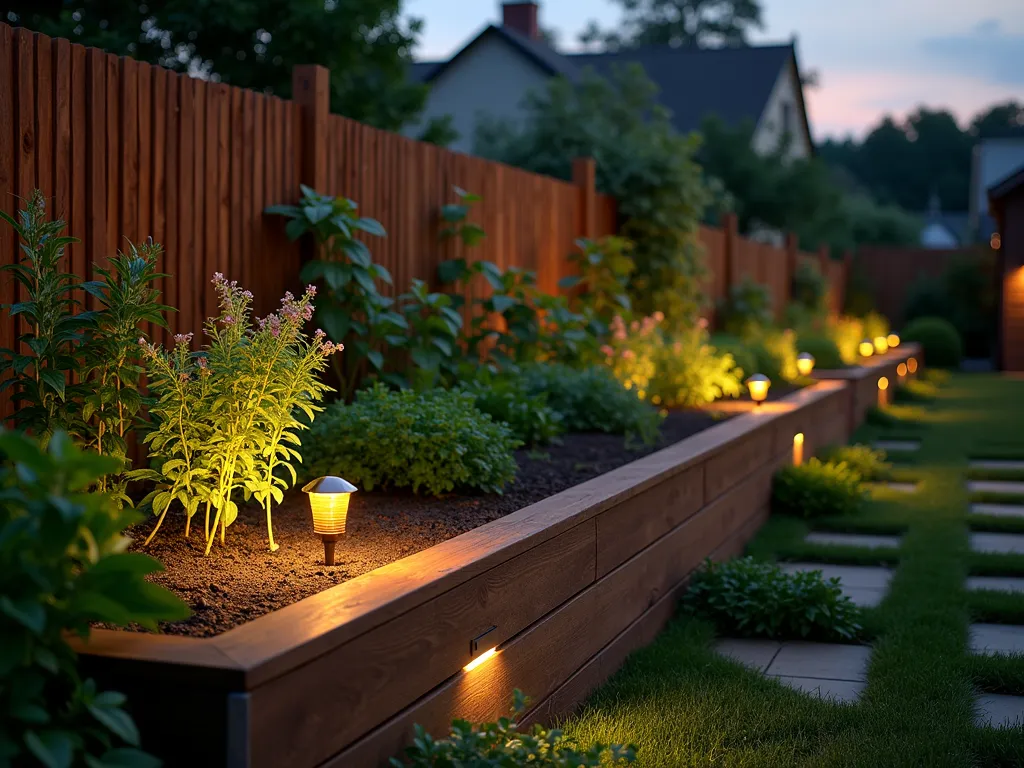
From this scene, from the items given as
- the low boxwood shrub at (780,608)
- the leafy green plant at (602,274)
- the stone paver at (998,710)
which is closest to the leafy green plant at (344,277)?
the low boxwood shrub at (780,608)

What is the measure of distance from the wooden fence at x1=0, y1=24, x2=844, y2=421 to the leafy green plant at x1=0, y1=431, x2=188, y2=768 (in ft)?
5.55

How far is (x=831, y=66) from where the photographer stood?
38.1 metres

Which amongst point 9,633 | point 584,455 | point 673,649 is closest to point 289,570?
point 9,633

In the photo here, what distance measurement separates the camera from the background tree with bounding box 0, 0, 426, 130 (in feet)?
38.3

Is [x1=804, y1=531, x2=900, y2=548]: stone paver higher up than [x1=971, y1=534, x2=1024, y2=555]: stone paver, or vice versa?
[x1=971, y1=534, x2=1024, y2=555]: stone paver

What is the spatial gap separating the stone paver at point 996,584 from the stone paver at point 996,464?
3589 mm

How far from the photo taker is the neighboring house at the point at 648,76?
72.7 feet

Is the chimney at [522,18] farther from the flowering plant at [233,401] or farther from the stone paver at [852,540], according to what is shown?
the flowering plant at [233,401]

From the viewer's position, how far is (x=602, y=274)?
842 centimetres

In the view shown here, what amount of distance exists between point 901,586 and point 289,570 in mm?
3066

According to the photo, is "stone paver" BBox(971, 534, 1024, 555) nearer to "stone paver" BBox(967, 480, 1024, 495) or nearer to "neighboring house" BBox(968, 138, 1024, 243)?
"stone paver" BBox(967, 480, 1024, 495)

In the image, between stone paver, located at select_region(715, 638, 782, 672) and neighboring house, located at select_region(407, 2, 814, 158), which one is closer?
stone paver, located at select_region(715, 638, 782, 672)

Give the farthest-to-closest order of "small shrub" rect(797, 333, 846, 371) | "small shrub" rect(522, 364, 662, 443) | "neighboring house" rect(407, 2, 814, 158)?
Result: "neighboring house" rect(407, 2, 814, 158) < "small shrub" rect(797, 333, 846, 371) < "small shrub" rect(522, 364, 662, 443)

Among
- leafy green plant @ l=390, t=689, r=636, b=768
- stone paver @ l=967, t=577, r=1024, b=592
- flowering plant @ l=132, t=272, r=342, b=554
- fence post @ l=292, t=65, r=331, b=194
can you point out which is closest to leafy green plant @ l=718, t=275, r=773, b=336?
stone paver @ l=967, t=577, r=1024, b=592
